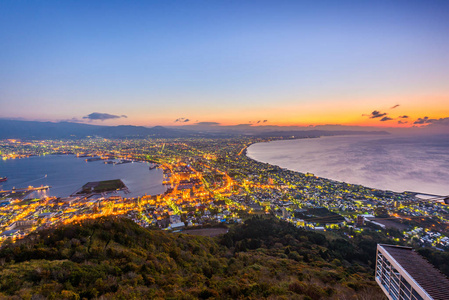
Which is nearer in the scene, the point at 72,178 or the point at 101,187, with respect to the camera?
the point at 101,187

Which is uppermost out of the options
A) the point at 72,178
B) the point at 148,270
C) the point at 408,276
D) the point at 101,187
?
the point at 408,276

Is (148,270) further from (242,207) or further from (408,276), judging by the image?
(242,207)

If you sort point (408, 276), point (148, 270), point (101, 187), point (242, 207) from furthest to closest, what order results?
point (101, 187)
point (242, 207)
point (148, 270)
point (408, 276)

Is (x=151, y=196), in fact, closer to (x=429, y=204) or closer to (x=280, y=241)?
(x=280, y=241)

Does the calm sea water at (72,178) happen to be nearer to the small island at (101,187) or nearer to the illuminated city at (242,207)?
the small island at (101,187)

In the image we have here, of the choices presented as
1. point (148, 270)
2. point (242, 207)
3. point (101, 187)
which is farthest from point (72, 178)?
point (148, 270)

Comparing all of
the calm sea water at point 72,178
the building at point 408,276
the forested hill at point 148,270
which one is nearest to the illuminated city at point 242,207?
the calm sea water at point 72,178

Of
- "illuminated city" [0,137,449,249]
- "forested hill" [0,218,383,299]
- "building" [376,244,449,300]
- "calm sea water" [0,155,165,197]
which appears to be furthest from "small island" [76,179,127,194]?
"building" [376,244,449,300]
